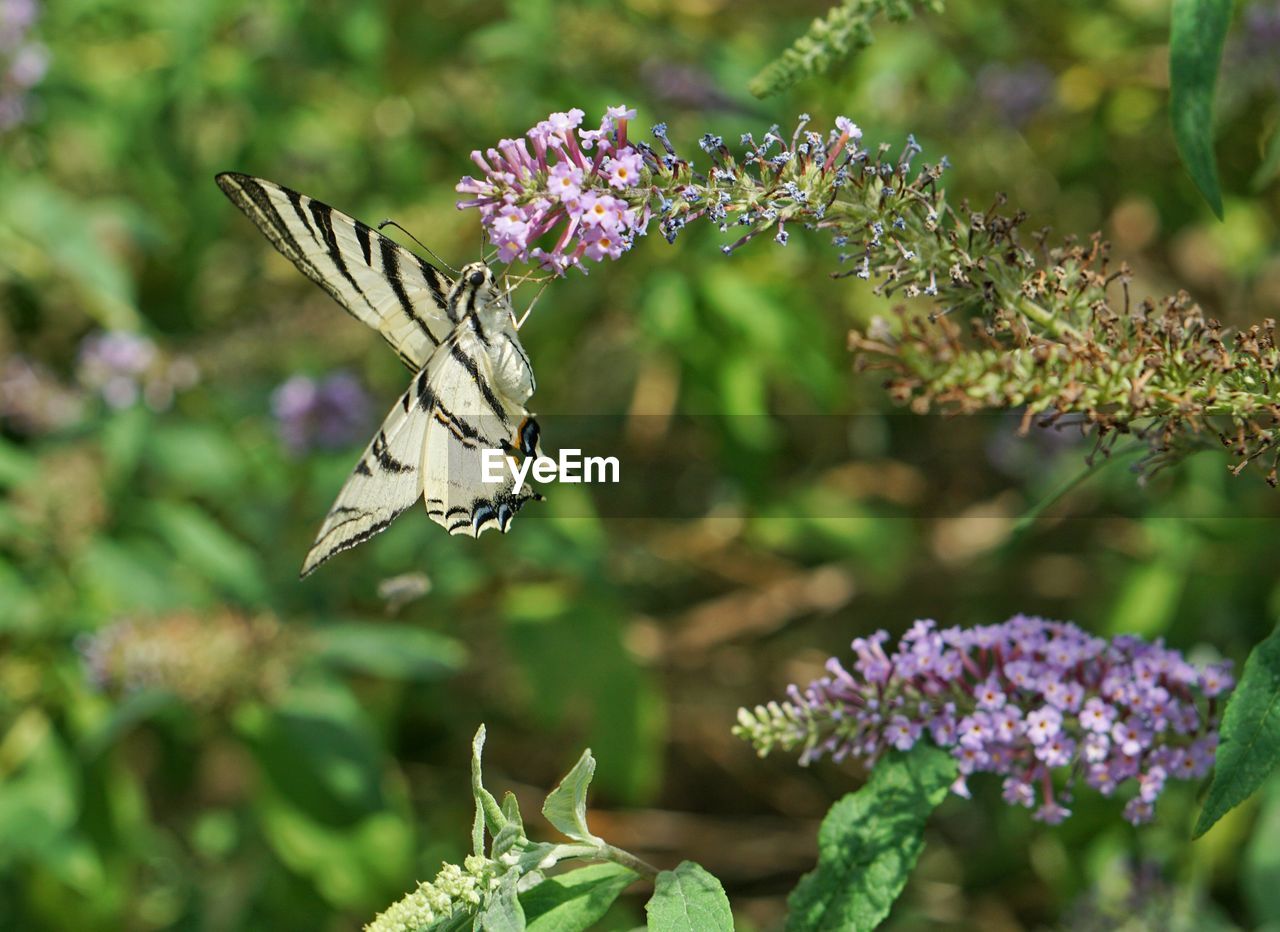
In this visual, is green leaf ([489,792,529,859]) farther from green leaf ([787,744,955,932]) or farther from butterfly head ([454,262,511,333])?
butterfly head ([454,262,511,333])

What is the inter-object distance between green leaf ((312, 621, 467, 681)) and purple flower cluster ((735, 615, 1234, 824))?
6.45 feet

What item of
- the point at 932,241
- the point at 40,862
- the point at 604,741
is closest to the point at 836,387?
the point at 604,741

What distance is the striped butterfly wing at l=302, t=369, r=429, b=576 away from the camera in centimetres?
290

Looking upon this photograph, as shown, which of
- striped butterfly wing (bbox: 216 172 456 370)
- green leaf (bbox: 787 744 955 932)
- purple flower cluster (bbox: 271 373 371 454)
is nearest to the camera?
green leaf (bbox: 787 744 955 932)

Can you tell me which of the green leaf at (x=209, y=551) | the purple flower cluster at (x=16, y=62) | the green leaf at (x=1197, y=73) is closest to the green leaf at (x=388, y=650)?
the green leaf at (x=209, y=551)

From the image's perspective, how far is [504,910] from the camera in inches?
78.7

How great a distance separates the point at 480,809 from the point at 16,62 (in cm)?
397

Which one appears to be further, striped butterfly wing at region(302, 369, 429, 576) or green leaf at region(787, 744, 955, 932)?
striped butterfly wing at region(302, 369, 429, 576)

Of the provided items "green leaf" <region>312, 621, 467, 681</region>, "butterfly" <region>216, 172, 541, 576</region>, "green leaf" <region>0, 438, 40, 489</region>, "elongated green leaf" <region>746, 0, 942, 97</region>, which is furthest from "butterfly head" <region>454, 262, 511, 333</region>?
"green leaf" <region>0, 438, 40, 489</region>

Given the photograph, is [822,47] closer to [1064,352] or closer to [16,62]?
[1064,352]

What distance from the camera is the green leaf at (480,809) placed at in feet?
6.64

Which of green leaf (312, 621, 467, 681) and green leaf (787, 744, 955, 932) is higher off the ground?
green leaf (312, 621, 467, 681)

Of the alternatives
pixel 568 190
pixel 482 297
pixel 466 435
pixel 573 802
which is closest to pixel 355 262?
pixel 482 297

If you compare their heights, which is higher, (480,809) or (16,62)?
(16,62)
